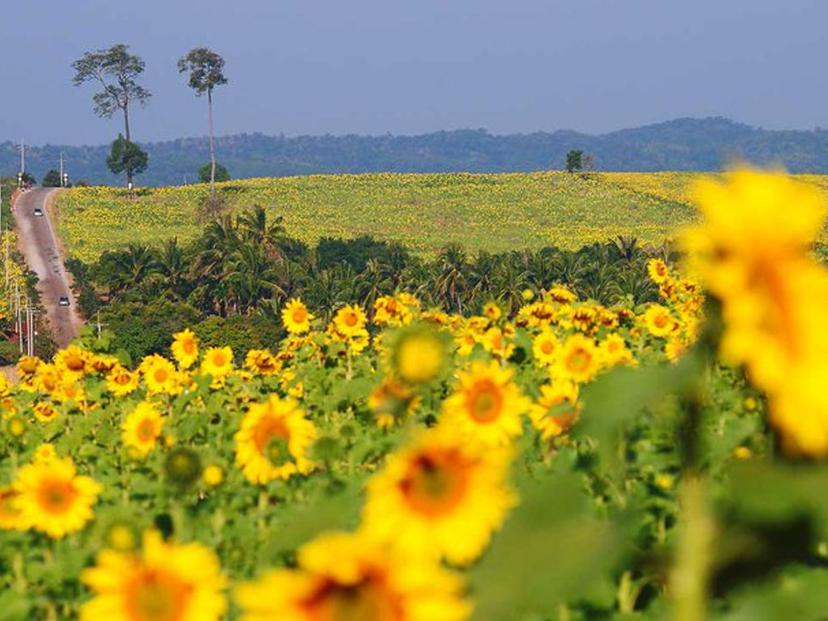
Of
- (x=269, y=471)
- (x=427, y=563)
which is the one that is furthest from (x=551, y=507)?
(x=269, y=471)

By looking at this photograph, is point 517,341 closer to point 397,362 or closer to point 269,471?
point 269,471

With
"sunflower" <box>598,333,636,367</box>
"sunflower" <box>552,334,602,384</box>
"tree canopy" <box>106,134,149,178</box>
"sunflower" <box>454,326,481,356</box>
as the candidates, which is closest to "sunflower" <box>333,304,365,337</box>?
"sunflower" <box>454,326,481,356</box>

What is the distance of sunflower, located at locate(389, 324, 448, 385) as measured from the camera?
2.10 metres

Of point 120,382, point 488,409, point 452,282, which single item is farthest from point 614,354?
point 452,282

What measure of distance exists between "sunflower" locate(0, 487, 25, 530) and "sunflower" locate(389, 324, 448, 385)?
142cm

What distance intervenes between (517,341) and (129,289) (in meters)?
40.3

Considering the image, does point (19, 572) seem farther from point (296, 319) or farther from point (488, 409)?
point (296, 319)

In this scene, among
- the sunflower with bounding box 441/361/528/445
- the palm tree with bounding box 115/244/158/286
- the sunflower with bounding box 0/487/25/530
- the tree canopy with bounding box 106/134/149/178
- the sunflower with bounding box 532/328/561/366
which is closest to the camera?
the sunflower with bounding box 441/361/528/445

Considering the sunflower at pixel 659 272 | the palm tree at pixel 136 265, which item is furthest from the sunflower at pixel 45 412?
the palm tree at pixel 136 265

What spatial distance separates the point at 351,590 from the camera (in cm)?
87

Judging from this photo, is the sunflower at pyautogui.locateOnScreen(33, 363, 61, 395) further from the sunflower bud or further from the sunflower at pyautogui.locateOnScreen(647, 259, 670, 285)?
the sunflower bud

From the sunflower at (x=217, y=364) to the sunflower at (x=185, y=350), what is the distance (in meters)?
0.18

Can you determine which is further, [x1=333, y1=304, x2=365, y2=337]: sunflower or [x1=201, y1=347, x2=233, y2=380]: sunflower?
[x1=201, y1=347, x2=233, y2=380]: sunflower

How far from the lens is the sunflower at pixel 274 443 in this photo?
3.33m
